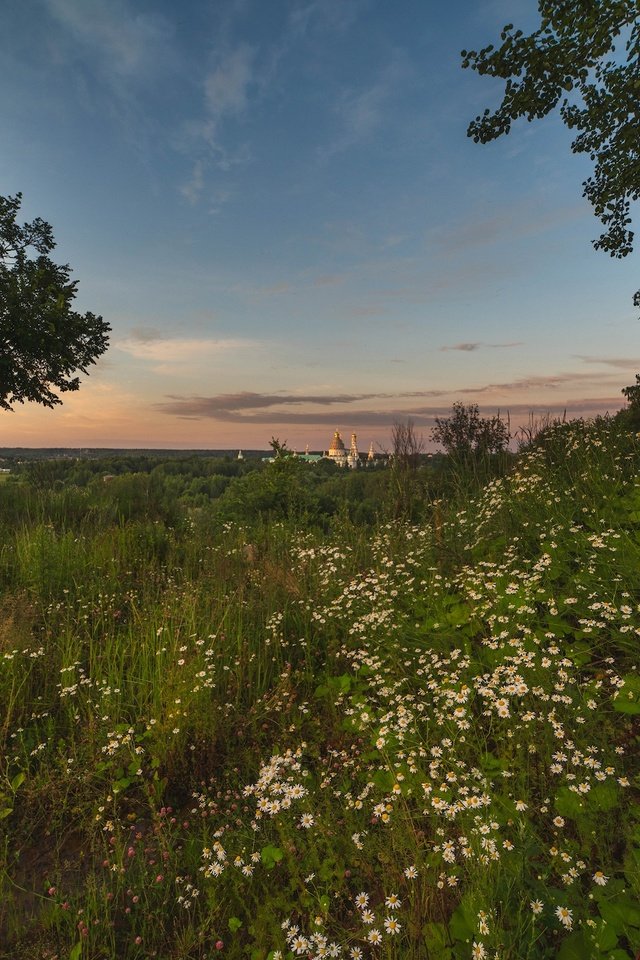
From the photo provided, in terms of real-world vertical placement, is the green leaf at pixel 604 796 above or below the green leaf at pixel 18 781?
above

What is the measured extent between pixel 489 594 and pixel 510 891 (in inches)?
95.8

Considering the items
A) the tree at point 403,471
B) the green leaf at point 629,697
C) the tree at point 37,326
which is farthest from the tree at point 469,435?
the tree at point 37,326

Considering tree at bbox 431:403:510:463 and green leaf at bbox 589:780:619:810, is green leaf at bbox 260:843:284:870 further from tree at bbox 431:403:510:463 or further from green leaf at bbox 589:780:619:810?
tree at bbox 431:403:510:463

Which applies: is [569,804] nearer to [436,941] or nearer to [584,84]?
[436,941]

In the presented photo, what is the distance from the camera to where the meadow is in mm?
2125

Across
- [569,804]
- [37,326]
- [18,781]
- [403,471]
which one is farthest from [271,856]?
[37,326]

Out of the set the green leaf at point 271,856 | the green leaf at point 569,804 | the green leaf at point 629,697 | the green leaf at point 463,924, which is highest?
the green leaf at point 629,697

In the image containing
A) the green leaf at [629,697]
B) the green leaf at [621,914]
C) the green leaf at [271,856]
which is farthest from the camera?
the green leaf at [629,697]

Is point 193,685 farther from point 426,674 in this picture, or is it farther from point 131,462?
point 131,462

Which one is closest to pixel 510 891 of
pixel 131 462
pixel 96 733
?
pixel 96 733

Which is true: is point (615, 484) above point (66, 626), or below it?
above

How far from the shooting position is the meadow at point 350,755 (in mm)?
2125

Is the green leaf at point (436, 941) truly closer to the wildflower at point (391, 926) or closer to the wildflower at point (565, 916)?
the wildflower at point (391, 926)

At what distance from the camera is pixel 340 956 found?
2.01 m
